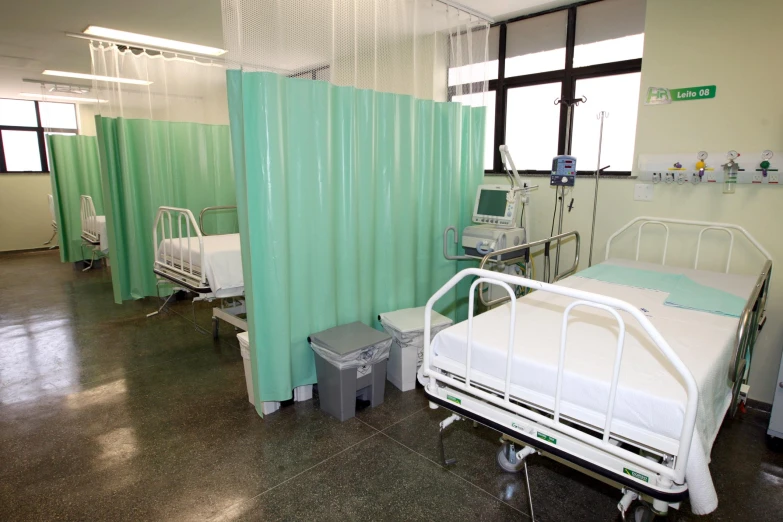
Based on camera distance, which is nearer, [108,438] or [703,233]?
[108,438]

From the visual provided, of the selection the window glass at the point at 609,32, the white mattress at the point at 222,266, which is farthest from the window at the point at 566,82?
the white mattress at the point at 222,266

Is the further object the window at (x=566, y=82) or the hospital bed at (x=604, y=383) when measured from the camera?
the window at (x=566, y=82)

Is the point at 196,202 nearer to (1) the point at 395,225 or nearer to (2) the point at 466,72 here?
(1) the point at 395,225

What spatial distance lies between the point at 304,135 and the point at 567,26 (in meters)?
2.53

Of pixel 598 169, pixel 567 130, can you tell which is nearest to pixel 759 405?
pixel 598 169

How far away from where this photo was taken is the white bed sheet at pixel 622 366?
1.39 m

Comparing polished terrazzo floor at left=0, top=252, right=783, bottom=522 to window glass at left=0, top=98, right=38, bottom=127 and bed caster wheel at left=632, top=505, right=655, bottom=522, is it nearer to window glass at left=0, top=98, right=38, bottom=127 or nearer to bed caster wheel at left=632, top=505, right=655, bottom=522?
bed caster wheel at left=632, top=505, right=655, bottom=522

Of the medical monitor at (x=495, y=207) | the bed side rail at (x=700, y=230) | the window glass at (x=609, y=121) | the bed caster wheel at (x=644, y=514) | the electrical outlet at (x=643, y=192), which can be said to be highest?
the window glass at (x=609, y=121)

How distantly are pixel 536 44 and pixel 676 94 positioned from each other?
1.32 metres

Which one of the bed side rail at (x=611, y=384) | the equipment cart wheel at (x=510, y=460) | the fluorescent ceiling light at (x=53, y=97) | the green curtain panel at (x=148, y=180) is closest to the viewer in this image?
the bed side rail at (x=611, y=384)

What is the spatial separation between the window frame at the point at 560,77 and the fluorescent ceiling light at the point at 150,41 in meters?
2.93

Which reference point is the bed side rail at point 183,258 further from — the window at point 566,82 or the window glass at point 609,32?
the window glass at point 609,32

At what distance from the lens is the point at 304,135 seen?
2.59 meters

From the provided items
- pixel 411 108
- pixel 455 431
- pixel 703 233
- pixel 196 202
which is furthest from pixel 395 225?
pixel 196 202
